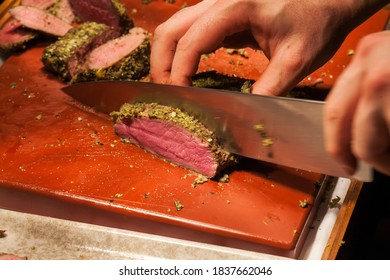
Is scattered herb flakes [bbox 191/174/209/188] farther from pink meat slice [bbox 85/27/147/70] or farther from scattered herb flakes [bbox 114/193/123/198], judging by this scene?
pink meat slice [bbox 85/27/147/70]

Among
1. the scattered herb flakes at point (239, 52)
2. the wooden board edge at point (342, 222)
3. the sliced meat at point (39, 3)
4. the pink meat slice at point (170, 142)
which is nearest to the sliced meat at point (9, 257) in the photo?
the pink meat slice at point (170, 142)

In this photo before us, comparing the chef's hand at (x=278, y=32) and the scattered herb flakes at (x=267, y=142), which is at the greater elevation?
the chef's hand at (x=278, y=32)

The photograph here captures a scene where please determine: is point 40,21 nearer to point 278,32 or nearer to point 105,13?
point 105,13

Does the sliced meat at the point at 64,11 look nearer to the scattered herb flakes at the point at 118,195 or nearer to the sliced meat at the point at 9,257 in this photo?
the scattered herb flakes at the point at 118,195

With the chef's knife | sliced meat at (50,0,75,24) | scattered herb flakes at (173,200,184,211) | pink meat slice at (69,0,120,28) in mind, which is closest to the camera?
the chef's knife

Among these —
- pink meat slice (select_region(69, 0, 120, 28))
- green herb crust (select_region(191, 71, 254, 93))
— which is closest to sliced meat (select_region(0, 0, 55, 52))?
pink meat slice (select_region(69, 0, 120, 28))

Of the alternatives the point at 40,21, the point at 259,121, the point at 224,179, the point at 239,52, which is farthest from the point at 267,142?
the point at 40,21
